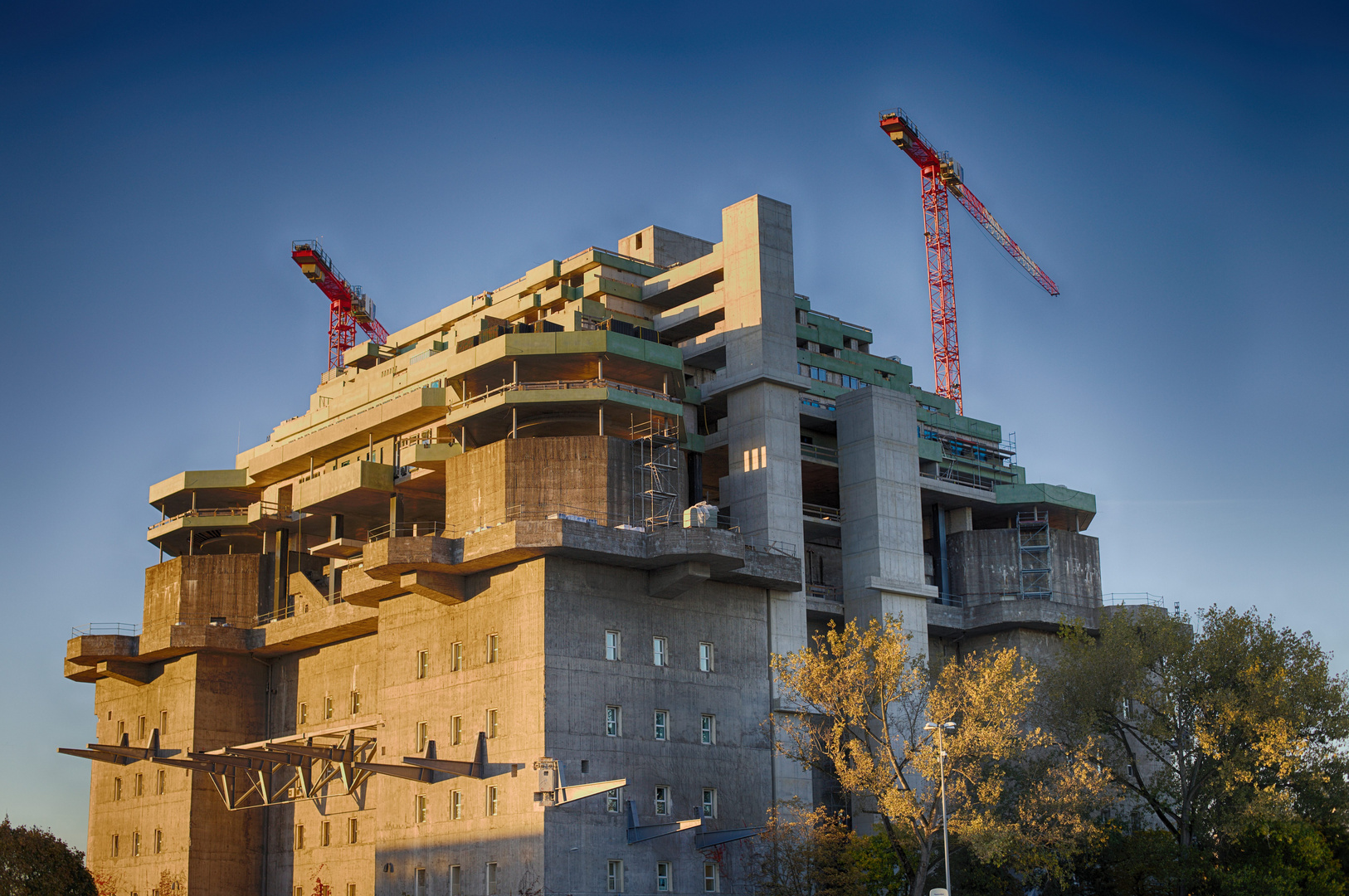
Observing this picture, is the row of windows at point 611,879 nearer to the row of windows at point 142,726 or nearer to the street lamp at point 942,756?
the street lamp at point 942,756

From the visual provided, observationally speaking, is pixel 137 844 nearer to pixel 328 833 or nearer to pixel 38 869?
pixel 328 833

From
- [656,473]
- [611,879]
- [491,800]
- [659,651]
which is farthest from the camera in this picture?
[656,473]

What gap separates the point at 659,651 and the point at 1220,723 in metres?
27.3

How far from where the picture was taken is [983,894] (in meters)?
75.8

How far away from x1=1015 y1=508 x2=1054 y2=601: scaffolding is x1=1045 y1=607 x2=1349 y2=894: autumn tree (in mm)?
20196

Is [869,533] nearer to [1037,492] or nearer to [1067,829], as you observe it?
[1037,492]

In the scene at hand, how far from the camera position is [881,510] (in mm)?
90312

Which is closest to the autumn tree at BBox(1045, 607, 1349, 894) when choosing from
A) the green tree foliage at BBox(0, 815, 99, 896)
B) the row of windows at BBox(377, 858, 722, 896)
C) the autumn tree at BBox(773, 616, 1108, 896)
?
the autumn tree at BBox(773, 616, 1108, 896)

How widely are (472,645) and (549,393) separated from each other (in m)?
13.4

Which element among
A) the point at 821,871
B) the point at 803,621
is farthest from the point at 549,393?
the point at 821,871

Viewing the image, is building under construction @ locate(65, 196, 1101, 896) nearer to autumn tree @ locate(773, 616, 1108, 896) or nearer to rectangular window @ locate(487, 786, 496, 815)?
rectangular window @ locate(487, 786, 496, 815)

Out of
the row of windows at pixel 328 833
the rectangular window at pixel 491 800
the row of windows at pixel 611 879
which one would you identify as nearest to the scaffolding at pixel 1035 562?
the row of windows at pixel 611 879

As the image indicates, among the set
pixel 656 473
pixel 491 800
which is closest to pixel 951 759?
pixel 656 473

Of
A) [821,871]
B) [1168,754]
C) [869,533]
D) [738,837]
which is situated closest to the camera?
[821,871]
